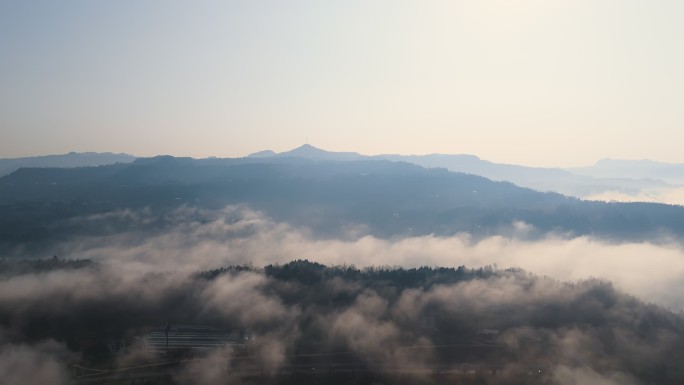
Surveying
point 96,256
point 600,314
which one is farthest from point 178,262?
point 600,314

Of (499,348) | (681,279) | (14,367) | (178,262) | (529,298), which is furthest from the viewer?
(178,262)

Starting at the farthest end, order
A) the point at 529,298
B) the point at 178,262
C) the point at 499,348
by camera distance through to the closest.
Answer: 1. the point at 178,262
2. the point at 529,298
3. the point at 499,348

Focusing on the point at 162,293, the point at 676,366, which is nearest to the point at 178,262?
the point at 162,293

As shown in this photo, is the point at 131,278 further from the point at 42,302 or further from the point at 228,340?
the point at 228,340

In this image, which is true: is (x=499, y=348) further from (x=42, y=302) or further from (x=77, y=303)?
(x=42, y=302)

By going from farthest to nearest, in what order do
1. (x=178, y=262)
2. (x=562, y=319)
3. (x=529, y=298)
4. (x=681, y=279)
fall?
(x=178, y=262), (x=681, y=279), (x=529, y=298), (x=562, y=319)

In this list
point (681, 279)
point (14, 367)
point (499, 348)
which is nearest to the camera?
point (14, 367)

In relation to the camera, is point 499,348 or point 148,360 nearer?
point 148,360

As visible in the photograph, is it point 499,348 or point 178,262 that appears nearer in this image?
point 499,348
